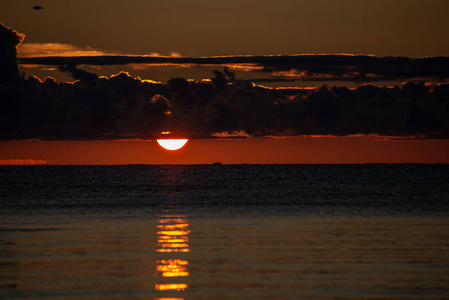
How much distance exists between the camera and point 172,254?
108ft

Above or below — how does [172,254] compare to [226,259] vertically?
above

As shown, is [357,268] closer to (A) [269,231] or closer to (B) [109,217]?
(A) [269,231]

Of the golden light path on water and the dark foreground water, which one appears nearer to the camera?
the dark foreground water

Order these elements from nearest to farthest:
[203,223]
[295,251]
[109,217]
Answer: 1. [295,251]
2. [203,223]
3. [109,217]

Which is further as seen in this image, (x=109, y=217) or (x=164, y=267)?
(x=109, y=217)

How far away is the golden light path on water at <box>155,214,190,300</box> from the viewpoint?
26047mm

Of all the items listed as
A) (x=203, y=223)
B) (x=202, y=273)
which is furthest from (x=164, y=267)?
(x=203, y=223)

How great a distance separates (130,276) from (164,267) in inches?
90.1

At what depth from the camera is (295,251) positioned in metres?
33.3

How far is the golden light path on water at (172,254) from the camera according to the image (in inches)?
1025

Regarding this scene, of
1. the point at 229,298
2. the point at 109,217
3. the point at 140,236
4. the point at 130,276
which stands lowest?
the point at 229,298

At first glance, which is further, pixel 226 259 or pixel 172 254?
pixel 172 254

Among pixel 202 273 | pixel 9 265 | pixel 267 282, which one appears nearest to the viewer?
pixel 267 282

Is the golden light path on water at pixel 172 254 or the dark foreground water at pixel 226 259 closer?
the dark foreground water at pixel 226 259
